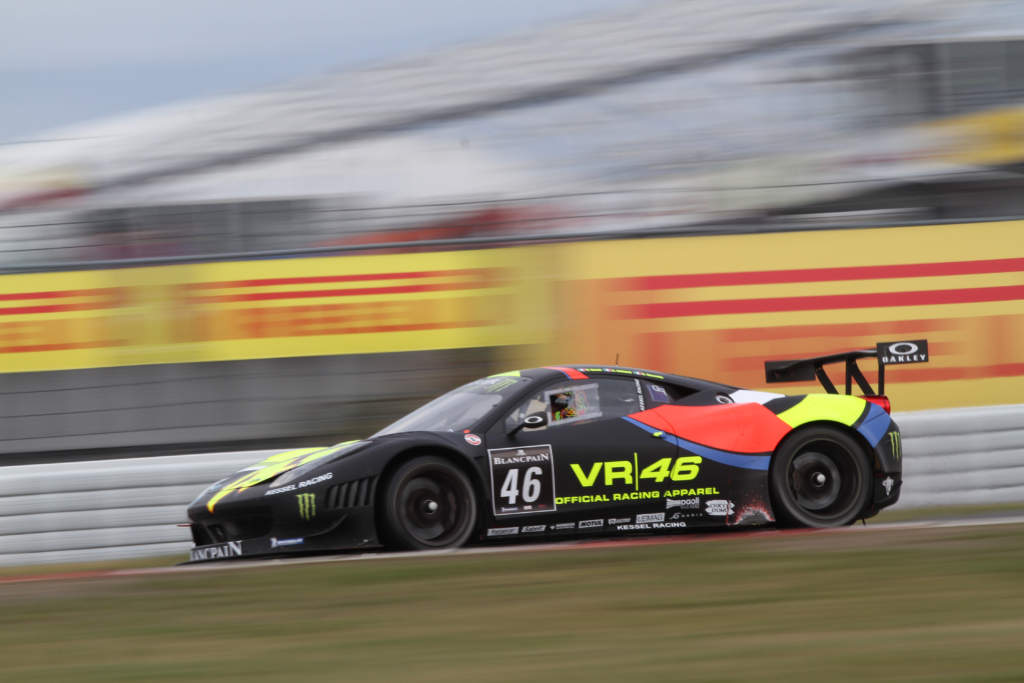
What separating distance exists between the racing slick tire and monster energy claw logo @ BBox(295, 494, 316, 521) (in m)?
2.58

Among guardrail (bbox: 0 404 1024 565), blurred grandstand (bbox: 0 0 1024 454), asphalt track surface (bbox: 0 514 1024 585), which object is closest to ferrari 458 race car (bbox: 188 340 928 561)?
asphalt track surface (bbox: 0 514 1024 585)

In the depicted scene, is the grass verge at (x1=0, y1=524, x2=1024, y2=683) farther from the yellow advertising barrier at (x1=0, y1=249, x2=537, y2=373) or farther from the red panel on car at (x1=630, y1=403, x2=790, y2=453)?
the yellow advertising barrier at (x1=0, y1=249, x2=537, y2=373)

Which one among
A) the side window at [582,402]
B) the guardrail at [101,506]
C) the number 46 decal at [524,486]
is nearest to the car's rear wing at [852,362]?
the side window at [582,402]

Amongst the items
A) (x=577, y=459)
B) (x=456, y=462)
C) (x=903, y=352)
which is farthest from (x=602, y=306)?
(x=456, y=462)

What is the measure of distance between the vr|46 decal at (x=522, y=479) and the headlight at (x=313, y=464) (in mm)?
719

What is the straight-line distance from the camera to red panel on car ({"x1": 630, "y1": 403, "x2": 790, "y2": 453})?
7.36 metres

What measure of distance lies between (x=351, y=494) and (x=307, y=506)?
230 mm

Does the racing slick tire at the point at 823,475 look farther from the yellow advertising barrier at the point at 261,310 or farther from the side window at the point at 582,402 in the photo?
the yellow advertising barrier at the point at 261,310

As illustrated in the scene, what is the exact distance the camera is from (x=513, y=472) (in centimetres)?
701

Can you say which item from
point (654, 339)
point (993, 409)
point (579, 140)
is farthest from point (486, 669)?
point (579, 140)

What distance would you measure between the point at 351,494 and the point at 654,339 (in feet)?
17.6

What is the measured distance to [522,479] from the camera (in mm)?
7027

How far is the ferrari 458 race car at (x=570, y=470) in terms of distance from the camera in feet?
22.2

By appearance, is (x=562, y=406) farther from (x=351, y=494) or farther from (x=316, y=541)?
(x=316, y=541)
